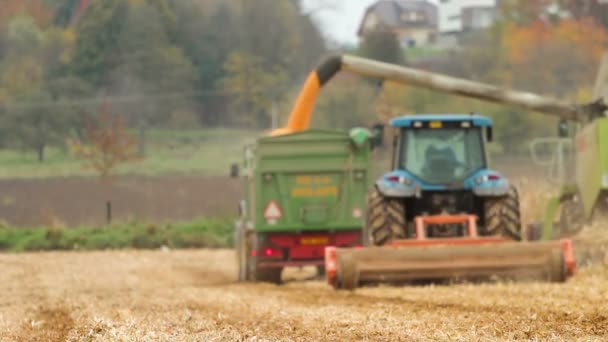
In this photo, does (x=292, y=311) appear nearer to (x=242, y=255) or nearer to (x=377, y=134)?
(x=377, y=134)

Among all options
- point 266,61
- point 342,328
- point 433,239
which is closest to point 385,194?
point 433,239

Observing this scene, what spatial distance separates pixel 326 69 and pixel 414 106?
19735 mm

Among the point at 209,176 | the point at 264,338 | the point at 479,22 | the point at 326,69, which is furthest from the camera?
the point at 479,22

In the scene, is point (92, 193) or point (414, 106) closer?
point (92, 193)

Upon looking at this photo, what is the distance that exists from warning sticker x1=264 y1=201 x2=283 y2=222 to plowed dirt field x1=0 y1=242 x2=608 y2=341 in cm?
112

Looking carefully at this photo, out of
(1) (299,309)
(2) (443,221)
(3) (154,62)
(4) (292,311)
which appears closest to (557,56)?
(3) (154,62)

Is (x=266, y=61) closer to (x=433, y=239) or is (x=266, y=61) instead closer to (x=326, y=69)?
(x=326, y=69)

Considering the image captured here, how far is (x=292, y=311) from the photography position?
34.7 ft

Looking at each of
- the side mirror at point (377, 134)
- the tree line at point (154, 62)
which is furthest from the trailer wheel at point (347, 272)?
the tree line at point (154, 62)

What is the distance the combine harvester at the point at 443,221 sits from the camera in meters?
13.1

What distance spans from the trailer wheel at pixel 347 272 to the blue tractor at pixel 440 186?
1.28 metres

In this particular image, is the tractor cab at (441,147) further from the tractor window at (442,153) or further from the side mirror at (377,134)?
the side mirror at (377,134)

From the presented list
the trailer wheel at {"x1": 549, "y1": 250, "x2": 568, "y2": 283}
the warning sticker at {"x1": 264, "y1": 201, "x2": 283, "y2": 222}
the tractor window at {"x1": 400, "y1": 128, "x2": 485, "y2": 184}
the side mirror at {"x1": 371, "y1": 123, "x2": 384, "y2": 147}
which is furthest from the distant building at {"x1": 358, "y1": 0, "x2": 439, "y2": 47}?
the trailer wheel at {"x1": 549, "y1": 250, "x2": 568, "y2": 283}

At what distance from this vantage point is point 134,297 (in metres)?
13.6
